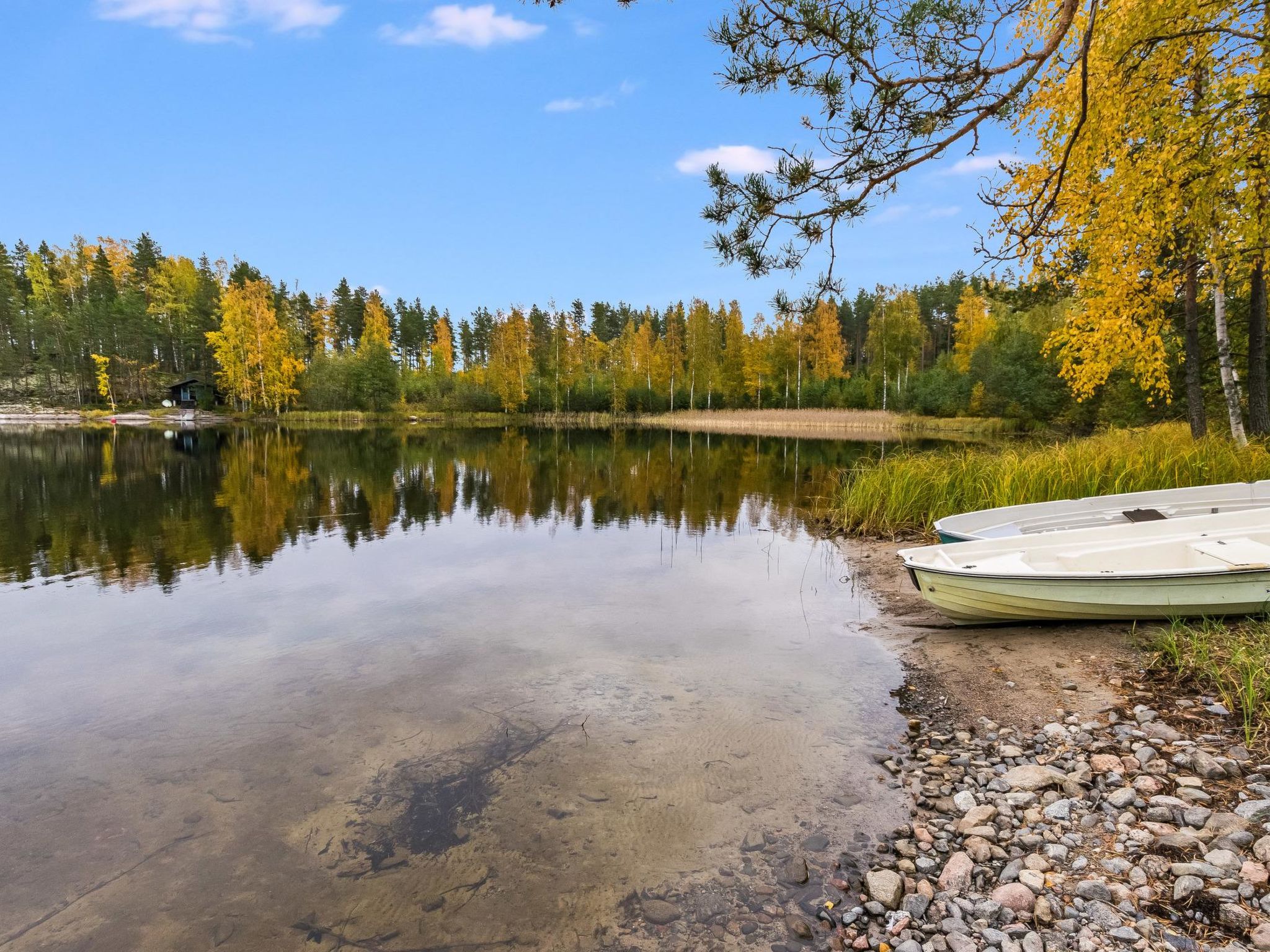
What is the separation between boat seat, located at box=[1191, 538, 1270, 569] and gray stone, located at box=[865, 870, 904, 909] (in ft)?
14.5

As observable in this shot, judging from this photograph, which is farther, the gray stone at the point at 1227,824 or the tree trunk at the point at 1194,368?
the tree trunk at the point at 1194,368

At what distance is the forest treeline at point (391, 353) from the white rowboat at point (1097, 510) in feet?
141

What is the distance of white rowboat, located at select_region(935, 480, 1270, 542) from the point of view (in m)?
8.13

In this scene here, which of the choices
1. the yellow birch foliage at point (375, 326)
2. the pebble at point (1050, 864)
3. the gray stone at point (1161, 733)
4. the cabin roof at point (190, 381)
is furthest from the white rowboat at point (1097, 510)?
the cabin roof at point (190, 381)

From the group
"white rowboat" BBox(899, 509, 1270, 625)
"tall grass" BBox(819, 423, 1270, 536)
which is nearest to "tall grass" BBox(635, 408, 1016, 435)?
→ "tall grass" BBox(819, 423, 1270, 536)

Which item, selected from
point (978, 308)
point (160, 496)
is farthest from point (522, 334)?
point (160, 496)

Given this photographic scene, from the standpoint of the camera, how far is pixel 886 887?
3.35 meters

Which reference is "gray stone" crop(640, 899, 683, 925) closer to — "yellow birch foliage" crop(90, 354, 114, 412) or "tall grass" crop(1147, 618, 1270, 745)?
"tall grass" crop(1147, 618, 1270, 745)

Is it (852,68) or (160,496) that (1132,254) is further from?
(160,496)

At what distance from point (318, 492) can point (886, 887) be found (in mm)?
19108

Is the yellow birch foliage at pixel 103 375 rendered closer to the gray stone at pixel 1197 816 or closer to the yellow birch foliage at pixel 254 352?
the yellow birch foliage at pixel 254 352

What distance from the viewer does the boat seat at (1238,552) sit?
5.57 m

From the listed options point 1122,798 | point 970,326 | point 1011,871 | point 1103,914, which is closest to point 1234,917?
point 1103,914

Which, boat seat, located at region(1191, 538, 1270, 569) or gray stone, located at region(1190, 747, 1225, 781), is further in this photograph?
boat seat, located at region(1191, 538, 1270, 569)
